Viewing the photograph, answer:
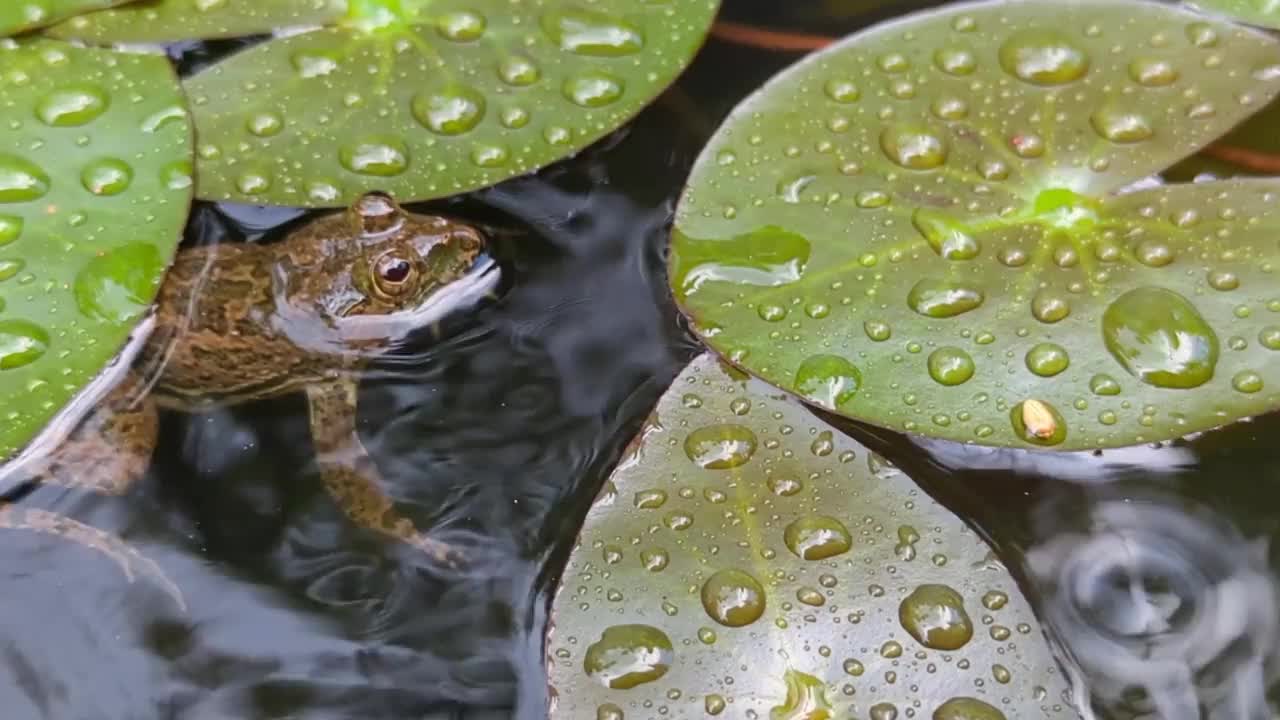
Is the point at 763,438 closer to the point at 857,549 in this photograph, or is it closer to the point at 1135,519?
the point at 857,549

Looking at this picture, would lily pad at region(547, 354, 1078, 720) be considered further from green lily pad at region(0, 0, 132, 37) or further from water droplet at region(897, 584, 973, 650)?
green lily pad at region(0, 0, 132, 37)

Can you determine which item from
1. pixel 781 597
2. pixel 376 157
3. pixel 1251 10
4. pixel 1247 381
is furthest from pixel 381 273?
pixel 1251 10

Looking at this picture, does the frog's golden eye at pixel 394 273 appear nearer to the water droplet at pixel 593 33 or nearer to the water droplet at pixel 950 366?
the water droplet at pixel 593 33

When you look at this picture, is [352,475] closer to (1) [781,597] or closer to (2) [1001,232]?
(1) [781,597]

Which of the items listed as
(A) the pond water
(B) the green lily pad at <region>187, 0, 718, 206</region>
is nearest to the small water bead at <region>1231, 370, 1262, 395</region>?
(A) the pond water

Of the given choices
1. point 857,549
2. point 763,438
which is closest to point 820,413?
point 763,438
